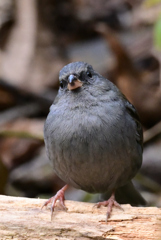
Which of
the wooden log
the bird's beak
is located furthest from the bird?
the wooden log

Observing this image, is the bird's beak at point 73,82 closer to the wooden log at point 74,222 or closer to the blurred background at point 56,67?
the blurred background at point 56,67

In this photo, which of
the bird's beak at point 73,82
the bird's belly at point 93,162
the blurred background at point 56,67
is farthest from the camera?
the blurred background at point 56,67

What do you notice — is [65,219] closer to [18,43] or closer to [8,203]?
[8,203]

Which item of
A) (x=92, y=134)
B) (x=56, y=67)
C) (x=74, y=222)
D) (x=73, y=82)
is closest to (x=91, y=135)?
(x=92, y=134)

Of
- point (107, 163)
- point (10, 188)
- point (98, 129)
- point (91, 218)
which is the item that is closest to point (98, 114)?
point (98, 129)

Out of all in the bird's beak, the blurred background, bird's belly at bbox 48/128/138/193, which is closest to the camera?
bird's belly at bbox 48/128/138/193

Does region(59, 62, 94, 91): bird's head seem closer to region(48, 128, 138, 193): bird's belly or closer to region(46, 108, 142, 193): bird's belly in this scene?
region(46, 108, 142, 193): bird's belly

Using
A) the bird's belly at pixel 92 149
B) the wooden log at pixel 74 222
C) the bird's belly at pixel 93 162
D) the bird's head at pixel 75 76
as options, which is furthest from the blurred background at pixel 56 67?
the wooden log at pixel 74 222

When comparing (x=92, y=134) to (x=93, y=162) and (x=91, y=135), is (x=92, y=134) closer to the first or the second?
(x=91, y=135)
